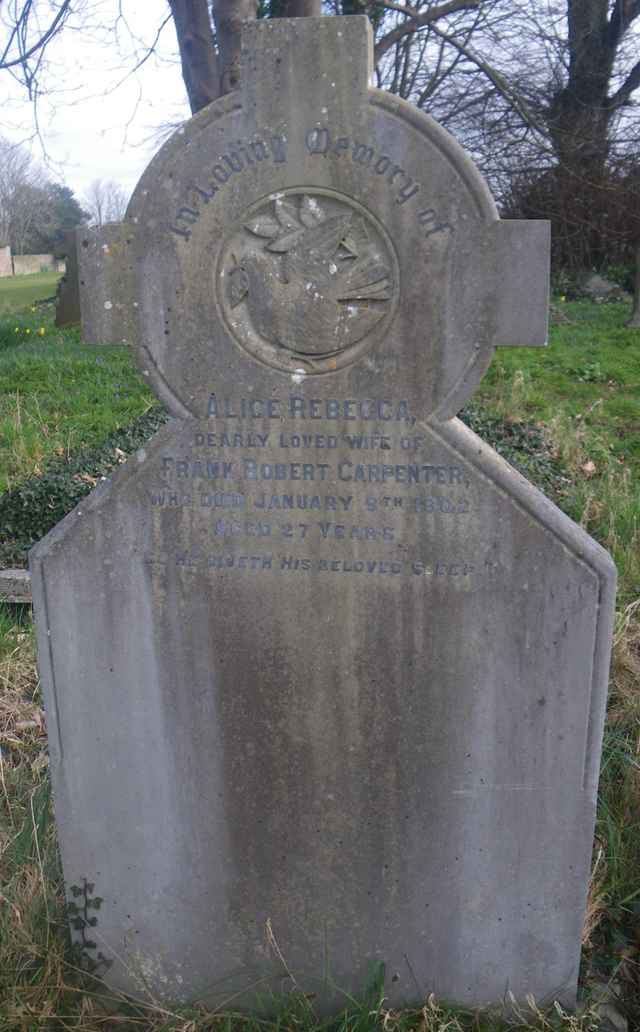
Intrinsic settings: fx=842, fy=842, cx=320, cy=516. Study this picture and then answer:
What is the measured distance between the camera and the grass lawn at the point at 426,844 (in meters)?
2.43

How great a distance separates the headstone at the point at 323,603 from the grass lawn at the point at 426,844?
5.0 inches

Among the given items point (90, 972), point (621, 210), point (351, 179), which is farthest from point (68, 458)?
point (621, 210)

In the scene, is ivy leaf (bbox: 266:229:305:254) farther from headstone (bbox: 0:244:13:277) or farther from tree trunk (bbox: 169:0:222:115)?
headstone (bbox: 0:244:13:277)

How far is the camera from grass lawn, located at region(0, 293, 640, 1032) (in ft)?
7.96

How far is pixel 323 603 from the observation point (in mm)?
2273

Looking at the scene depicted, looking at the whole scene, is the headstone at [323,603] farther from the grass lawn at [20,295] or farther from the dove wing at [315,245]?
the grass lawn at [20,295]

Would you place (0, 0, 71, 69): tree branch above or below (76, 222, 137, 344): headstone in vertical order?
above

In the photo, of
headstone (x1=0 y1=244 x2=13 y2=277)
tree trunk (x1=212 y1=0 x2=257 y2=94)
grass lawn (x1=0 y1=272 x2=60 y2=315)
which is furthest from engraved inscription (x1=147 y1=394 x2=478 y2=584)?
headstone (x1=0 y1=244 x2=13 y2=277)

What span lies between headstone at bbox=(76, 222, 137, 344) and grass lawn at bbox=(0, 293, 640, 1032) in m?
1.75

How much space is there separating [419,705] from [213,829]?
28.6 inches

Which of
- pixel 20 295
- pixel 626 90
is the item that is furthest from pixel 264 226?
pixel 20 295

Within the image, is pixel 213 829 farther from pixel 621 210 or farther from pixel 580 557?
pixel 621 210

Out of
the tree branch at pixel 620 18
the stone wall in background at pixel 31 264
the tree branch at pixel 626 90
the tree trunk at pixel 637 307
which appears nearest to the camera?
the tree trunk at pixel 637 307

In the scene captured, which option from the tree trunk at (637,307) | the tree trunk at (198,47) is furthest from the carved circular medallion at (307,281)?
the tree trunk at (637,307)
